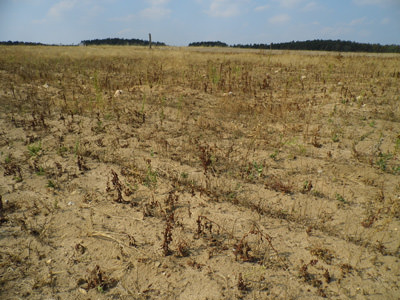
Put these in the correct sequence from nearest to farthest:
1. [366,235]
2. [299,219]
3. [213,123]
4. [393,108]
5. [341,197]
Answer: [366,235] → [299,219] → [341,197] → [213,123] → [393,108]

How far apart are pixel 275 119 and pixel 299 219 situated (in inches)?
132

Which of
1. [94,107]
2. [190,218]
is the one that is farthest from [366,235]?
[94,107]

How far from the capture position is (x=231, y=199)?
333cm

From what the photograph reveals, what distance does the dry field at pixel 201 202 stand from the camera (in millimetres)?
2307

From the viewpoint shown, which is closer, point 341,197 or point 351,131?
point 341,197

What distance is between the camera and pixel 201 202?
330 cm

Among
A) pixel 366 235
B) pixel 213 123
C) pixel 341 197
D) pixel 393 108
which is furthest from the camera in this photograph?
pixel 393 108

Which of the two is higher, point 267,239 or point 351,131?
point 351,131

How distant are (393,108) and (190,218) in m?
6.22

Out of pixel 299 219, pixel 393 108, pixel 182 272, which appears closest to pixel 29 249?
pixel 182 272

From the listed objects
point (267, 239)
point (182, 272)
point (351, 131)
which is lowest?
point (182, 272)

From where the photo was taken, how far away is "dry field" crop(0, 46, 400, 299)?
2307 millimetres

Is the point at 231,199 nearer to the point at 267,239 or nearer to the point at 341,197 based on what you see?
the point at 267,239

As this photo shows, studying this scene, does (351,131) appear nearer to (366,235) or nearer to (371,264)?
(366,235)
